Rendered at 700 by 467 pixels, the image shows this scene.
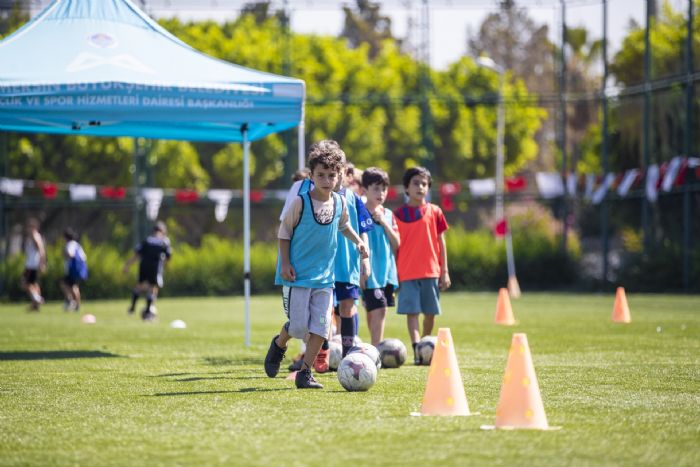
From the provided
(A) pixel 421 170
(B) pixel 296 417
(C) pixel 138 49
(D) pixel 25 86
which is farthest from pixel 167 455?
(C) pixel 138 49

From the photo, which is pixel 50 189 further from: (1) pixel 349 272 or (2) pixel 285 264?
(2) pixel 285 264

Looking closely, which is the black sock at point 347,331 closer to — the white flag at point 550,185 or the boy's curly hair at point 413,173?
the boy's curly hair at point 413,173

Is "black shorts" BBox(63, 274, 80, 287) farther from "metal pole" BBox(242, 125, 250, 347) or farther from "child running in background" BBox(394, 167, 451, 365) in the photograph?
"child running in background" BBox(394, 167, 451, 365)

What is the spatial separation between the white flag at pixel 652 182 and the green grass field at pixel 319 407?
15.6m

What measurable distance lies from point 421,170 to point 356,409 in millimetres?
4200

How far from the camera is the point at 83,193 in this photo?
35.2 metres

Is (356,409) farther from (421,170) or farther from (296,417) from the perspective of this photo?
(421,170)

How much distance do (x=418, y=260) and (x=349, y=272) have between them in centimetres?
172

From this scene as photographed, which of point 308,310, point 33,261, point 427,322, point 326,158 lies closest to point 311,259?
point 308,310

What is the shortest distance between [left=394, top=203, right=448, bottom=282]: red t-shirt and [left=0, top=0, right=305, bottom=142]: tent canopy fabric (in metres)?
2.30

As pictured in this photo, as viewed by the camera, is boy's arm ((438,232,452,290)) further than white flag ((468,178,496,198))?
No

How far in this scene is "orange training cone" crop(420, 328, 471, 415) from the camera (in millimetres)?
7336

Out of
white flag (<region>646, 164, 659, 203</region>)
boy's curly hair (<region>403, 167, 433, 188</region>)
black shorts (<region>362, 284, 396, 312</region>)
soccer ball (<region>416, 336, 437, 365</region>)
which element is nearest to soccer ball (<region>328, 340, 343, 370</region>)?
black shorts (<region>362, 284, 396, 312</region>)

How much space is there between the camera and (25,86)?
500 inches
